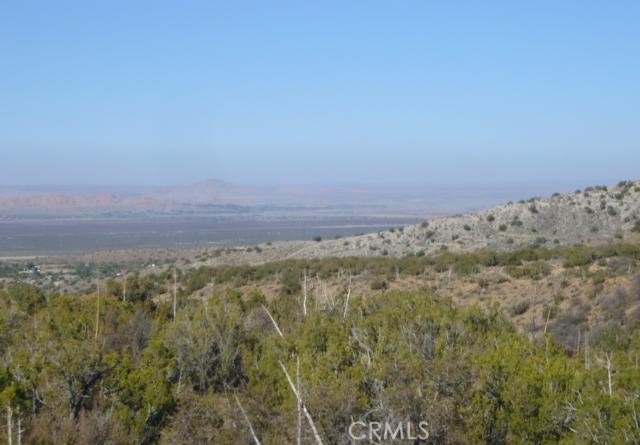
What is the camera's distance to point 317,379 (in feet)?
47.1

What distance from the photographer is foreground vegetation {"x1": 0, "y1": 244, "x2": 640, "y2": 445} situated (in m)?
12.9

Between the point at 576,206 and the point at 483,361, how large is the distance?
147 feet

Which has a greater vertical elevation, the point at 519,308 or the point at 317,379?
the point at 317,379

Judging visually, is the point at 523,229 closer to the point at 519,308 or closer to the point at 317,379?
the point at 519,308

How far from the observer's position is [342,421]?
12758 mm

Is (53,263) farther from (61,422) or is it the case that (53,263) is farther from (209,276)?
(61,422)

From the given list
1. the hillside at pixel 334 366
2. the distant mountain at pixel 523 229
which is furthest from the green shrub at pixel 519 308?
the distant mountain at pixel 523 229

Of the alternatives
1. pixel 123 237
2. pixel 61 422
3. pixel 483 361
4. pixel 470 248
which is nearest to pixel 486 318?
pixel 483 361

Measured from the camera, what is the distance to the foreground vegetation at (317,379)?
12.9m

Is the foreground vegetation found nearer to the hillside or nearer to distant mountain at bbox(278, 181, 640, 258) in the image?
the hillside

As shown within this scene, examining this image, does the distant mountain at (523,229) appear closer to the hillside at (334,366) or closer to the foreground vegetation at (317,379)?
the hillside at (334,366)

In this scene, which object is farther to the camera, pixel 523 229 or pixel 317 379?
pixel 523 229

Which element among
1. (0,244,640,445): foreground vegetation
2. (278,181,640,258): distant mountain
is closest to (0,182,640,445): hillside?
(0,244,640,445): foreground vegetation

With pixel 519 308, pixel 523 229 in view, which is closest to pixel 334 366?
pixel 519 308
